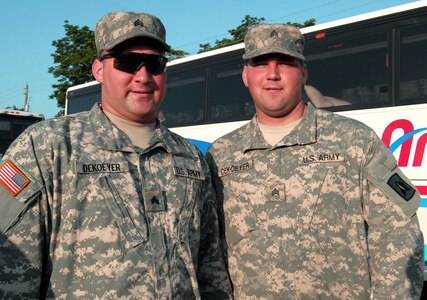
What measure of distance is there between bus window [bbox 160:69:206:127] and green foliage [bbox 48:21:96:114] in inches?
525

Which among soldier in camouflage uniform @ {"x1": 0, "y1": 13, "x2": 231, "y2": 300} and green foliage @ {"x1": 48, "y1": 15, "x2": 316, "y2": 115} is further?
green foliage @ {"x1": 48, "y1": 15, "x2": 316, "y2": 115}

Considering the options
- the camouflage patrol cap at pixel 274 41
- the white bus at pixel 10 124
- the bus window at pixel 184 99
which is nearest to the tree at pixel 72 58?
the white bus at pixel 10 124

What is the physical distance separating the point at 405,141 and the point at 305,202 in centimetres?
343

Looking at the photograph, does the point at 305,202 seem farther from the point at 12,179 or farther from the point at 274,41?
the point at 12,179

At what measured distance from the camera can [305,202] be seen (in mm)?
2676

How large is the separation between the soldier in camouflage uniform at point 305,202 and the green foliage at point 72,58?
63.7 ft

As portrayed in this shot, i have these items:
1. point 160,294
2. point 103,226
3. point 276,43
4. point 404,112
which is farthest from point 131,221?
point 404,112

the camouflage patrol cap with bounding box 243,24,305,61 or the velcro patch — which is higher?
the camouflage patrol cap with bounding box 243,24,305,61

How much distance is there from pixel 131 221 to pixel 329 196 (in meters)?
1.11

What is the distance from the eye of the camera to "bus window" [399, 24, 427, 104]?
222 inches

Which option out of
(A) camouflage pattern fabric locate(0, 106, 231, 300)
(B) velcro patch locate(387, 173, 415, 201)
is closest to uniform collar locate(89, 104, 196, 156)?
(A) camouflage pattern fabric locate(0, 106, 231, 300)

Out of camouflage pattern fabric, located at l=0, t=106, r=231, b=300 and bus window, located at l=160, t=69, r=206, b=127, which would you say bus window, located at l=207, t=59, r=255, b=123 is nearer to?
bus window, located at l=160, t=69, r=206, b=127

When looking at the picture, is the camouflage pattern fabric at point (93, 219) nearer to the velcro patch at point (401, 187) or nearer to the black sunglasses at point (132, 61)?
the black sunglasses at point (132, 61)

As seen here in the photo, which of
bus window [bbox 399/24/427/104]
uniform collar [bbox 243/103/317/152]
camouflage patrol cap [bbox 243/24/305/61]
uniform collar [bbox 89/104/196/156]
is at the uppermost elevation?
bus window [bbox 399/24/427/104]
